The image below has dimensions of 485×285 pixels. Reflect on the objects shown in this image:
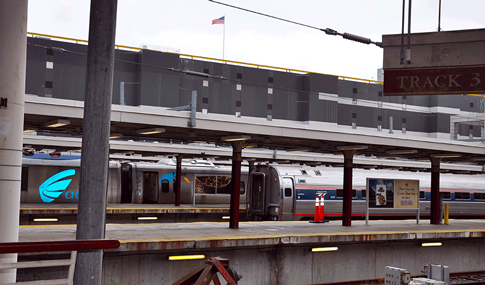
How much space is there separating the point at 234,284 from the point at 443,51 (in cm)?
513

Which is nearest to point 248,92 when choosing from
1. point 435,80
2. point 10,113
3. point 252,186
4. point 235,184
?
point 252,186

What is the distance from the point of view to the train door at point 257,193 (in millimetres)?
23380

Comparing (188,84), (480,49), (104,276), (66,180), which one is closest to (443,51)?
(480,49)

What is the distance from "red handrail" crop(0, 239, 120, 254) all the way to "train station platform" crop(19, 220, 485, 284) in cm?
628

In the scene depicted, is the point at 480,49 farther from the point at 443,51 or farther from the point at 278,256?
the point at 278,256

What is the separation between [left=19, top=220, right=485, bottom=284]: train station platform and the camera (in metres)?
11.7

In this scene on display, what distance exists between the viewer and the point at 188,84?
5919 cm

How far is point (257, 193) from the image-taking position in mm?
23844

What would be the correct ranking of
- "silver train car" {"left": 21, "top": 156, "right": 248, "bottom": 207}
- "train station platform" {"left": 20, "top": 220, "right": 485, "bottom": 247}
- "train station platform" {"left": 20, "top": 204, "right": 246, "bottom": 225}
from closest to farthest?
"train station platform" {"left": 20, "top": 220, "right": 485, "bottom": 247}
"train station platform" {"left": 20, "top": 204, "right": 246, "bottom": 225}
"silver train car" {"left": 21, "top": 156, "right": 248, "bottom": 207}

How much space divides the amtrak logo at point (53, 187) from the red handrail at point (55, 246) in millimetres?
23401

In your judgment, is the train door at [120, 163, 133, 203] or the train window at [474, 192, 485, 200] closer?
the train door at [120, 163, 133, 203]

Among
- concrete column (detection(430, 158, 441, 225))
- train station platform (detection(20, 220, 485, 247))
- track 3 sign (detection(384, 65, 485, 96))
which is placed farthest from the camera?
concrete column (detection(430, 158, 441, 225))

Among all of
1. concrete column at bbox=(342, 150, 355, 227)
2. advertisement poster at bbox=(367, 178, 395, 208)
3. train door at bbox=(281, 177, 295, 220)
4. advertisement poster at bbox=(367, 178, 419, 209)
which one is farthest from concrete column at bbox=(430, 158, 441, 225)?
train door at bbox=(281, 177, 295, 220)

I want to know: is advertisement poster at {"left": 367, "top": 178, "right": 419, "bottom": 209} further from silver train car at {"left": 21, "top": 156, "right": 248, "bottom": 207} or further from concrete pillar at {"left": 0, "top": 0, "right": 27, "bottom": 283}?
concrete pillar at {"left": 0, "top": 0, "right": 27, "bottom": 283}
